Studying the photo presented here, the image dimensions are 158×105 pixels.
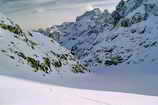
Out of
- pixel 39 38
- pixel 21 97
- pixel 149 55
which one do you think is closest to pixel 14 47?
pixel 39 38

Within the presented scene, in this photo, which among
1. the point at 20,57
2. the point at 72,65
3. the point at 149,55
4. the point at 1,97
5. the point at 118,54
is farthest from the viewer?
the point at 118,54

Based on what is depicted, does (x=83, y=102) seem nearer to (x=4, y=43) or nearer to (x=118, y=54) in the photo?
(x=4, y=43)

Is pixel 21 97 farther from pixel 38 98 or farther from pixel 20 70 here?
pixel 20 70

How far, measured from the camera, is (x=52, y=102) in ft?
37.9

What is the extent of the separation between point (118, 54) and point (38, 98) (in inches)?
6823

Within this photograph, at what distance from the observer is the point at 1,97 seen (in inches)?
451

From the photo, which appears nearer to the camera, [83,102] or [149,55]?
[83,102]

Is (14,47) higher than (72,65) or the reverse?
higher

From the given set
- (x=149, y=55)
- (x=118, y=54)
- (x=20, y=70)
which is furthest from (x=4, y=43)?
(x=118, y=54)

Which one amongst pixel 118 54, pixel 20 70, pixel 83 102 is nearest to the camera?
pixel 83 102

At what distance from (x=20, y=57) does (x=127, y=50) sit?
149m

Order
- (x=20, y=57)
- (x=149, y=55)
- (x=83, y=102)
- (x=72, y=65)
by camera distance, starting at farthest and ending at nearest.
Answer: (x=149, y=55)
(x=72, y=65)
(x=20, y=57)
(x=83, y=102)

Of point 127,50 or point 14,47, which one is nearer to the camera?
point 14,47

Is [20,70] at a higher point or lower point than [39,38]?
lower
